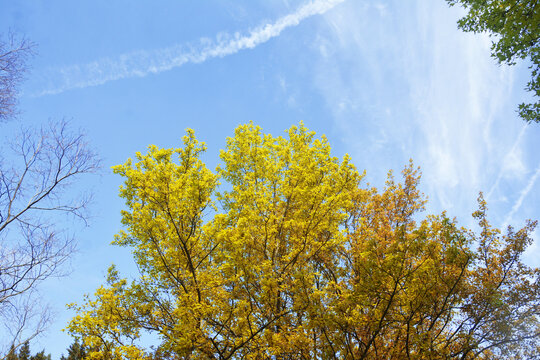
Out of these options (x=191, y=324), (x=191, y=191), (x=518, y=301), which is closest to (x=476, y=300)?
(x=518, y=301)

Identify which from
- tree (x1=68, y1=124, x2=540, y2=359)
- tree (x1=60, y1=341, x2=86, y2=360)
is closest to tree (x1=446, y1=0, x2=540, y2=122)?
tree (x1=68, y1=124, x2=540, y2=359)

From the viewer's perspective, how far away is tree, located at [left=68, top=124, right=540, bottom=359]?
5410 mm

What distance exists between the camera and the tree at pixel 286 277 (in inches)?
213

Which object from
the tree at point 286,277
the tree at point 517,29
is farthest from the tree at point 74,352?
the tree at point 517,29

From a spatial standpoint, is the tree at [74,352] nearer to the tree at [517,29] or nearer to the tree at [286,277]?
the tree at [286,277]

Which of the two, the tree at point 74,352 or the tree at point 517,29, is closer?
the tree at point 517,29

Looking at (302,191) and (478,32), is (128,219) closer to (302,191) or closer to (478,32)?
(302,191)

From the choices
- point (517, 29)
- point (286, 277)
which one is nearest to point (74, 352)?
point (286, 277)

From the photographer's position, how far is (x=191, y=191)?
638 centimetres

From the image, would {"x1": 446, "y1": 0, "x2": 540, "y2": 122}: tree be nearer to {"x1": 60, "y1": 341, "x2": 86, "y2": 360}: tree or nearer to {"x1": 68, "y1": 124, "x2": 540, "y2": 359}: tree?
{"x1": 68, "y1": 124, "x2": 540, "y2": 359}: tree

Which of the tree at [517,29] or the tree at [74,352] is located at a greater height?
the tree at [517,29]

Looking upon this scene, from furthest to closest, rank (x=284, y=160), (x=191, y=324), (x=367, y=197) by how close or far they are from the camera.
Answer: (x=367, y=197) → (x=284, y=160) → (x=191, y=324)

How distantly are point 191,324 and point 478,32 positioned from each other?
8.33 meters

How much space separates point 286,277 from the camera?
6699mm
